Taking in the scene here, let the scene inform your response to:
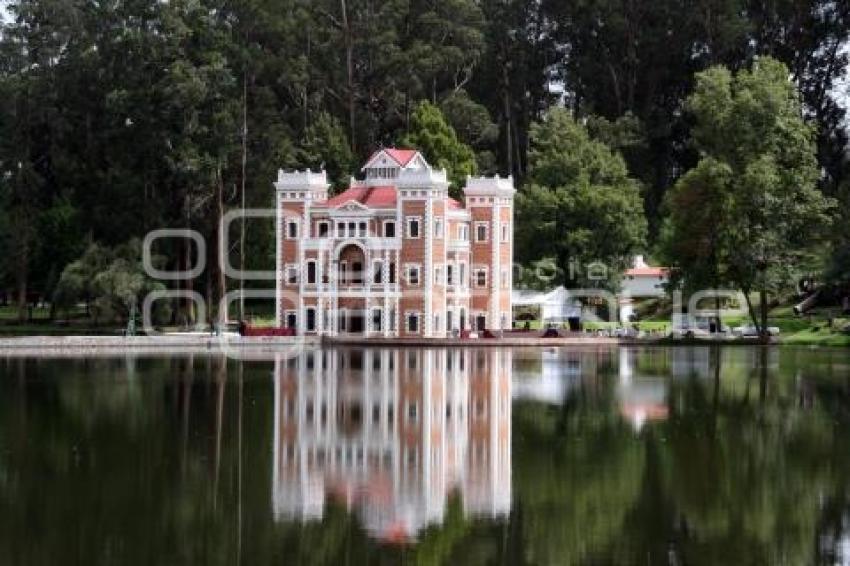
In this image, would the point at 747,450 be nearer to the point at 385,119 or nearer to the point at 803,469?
the point at 803,469

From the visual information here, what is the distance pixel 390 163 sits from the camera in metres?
69.9

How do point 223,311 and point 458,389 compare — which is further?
point 223,311

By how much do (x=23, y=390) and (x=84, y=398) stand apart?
125 inches

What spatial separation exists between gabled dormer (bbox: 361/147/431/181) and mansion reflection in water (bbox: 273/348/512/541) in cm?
2534

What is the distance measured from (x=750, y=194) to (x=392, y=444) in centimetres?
3957

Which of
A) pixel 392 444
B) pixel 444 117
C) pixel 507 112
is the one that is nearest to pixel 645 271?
pixel 444 117

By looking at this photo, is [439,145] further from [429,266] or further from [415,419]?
[415,419]

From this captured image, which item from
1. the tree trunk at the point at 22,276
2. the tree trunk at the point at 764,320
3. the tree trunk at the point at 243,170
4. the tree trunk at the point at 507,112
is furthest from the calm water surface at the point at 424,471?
the tree trunk at the point at 507,112

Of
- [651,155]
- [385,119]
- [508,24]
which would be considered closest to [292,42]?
[385,119]

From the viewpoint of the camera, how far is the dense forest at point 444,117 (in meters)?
64.0

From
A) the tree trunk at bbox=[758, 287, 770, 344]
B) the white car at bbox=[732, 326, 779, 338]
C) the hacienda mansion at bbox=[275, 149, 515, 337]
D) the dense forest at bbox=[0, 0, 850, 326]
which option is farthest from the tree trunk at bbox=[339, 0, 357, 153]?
the tree trunk at bbox=[758, 287, 770, 344]

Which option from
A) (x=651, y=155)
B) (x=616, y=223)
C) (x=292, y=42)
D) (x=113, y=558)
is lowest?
(x=113, y=558)

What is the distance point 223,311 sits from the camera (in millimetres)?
72688

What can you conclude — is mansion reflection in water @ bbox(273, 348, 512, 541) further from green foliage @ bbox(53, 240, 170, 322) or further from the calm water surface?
green foliage @ bbox(53, 240, 170, 322)
